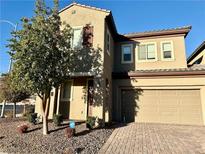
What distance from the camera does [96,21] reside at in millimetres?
11625

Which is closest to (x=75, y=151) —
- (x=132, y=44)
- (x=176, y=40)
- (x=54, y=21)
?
(x=54, y=21)

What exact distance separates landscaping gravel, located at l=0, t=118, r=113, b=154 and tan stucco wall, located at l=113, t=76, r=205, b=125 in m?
4.60

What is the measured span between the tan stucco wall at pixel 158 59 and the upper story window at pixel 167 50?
25cm

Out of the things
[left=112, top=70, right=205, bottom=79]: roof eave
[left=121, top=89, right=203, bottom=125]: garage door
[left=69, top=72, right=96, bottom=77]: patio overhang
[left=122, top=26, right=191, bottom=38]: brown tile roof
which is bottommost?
[left=121, top=89, right=203, bottom=125]: garage door

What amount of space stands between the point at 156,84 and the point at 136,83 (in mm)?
1567

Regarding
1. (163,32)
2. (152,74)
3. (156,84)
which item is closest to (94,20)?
(152,74)

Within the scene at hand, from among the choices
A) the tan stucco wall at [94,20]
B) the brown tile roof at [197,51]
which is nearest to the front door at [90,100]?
the tan stucco wall at [94,20]

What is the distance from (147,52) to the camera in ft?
47.5

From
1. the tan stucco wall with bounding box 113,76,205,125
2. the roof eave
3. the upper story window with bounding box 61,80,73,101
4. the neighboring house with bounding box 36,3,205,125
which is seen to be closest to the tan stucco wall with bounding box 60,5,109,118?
the neighboring house with bounding box 36,3,205,125

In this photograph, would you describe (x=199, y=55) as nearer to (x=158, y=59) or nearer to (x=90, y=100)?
(x=158, y=59)

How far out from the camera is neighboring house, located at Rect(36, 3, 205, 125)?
11.6 metres

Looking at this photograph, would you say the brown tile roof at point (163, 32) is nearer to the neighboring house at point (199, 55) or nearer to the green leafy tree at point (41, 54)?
the neighboring house at point (199, 55)

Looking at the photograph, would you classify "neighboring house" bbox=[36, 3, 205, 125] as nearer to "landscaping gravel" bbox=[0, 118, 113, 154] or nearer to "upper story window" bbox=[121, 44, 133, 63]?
"upper story window" bbox=[121, 44, 133, 63]

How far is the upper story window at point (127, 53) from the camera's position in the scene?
1467 cm
